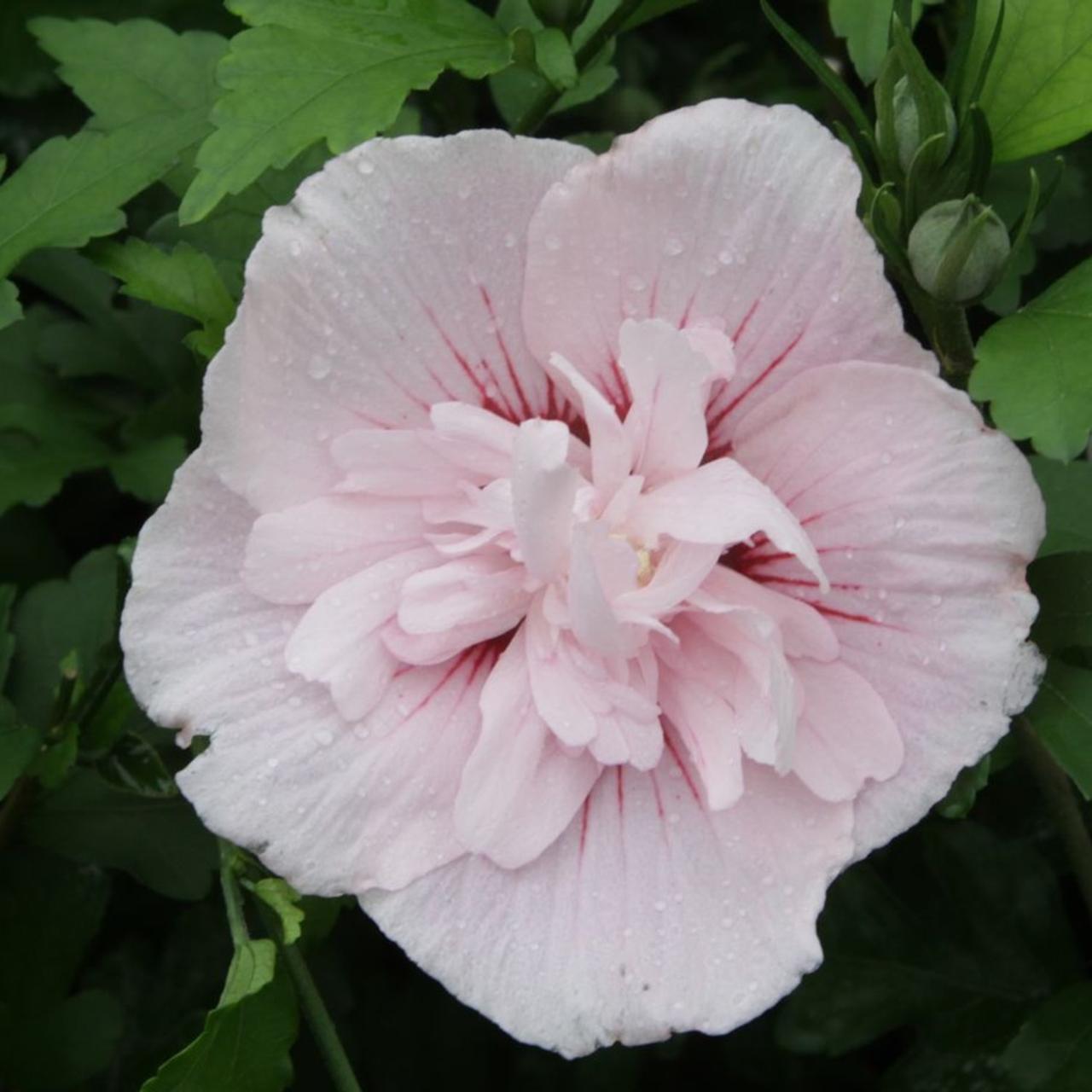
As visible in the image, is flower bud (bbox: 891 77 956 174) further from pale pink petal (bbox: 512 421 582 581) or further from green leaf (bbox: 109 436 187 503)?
green leaf (bbox: 109 436 187 503)

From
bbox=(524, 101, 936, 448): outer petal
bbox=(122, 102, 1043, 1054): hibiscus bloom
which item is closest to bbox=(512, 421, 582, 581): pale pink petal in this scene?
bbox=(122, 102, 1043, 1054): hibiscus bloom

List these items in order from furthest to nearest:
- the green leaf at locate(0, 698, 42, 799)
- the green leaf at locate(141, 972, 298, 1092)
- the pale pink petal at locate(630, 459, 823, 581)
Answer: the green leaf at locate(0, 698, 42, 799) < the green leaf at locate(141, 972, 298, 1092) < the pale pink petal at locate(630, 459, 823, 581)

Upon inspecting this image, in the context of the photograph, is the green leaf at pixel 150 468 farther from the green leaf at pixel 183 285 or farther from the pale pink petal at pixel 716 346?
the pale pink petal at pixel 716 346

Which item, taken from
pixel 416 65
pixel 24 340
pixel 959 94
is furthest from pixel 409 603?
pixel 24 340

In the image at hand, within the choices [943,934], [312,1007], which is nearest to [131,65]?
[312,1007]

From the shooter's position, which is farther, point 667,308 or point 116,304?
point 116,304

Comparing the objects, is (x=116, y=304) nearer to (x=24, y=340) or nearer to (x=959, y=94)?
(x=24, y=340)
